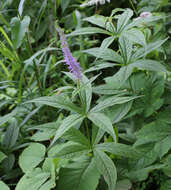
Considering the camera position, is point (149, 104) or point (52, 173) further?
point (149, 104)

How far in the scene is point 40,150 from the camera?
1.34m

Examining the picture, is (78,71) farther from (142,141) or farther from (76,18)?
(76,18)

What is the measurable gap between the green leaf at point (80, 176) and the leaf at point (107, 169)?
11 cm

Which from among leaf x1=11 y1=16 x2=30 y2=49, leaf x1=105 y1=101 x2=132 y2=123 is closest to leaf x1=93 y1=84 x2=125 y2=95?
leaf x1=105 y1=101 x2=132 y2=123

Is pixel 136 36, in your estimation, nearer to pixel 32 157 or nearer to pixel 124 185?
pixel 124 185

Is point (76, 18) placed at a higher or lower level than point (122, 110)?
higher

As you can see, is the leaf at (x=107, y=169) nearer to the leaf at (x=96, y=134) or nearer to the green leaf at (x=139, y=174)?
the leaf at (x=96, y=134)

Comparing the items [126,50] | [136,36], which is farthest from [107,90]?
[136,36]

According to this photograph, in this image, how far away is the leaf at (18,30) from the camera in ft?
4.49

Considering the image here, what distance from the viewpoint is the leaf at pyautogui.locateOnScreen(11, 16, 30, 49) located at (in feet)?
4.49

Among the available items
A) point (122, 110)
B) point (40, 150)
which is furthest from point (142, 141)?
point (40, 150)

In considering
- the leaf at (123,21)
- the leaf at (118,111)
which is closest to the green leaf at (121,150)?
the leaf at (118,111)

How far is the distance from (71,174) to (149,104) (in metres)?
0.54

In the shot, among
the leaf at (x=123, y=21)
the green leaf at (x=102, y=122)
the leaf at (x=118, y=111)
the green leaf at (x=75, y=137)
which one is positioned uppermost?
the leaf at (x=123, y=21)
